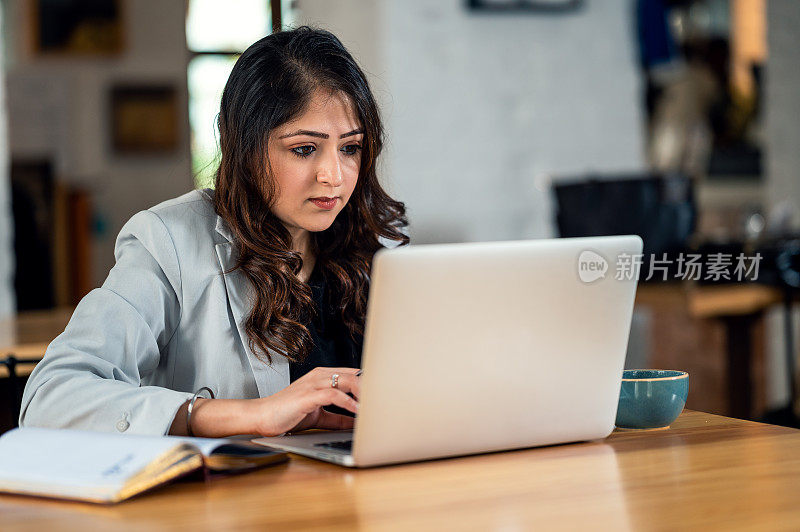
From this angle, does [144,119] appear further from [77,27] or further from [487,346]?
[487,346]

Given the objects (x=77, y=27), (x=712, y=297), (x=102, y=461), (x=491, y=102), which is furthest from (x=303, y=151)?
(x=77, y=27)

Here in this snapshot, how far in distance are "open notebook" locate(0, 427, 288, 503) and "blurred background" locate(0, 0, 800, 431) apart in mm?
558

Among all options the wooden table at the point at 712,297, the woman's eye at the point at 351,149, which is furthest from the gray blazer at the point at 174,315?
the wooden table at the point at 712,297

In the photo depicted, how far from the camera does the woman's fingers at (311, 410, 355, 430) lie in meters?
1.33

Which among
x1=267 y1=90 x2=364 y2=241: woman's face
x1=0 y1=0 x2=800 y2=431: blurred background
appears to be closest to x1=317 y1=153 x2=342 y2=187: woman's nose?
x1=267 y1=90 x2=364 y2=241: woman's face

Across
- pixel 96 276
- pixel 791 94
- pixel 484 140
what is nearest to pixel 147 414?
pixel 484 140

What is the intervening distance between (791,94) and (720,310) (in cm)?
166

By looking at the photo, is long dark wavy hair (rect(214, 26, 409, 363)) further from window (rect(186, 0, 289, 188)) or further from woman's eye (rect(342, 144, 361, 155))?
window (rect(186, 0, 289, 188))

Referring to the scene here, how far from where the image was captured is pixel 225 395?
1523 millimetres

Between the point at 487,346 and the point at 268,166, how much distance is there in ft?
2.18

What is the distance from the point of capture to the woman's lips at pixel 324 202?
1577mm

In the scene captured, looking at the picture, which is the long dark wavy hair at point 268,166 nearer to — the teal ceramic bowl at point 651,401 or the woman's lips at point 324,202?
the woman's lips at point 324,202

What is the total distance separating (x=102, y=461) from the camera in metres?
0.99

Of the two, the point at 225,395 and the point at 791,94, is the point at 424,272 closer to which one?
the point at 225,395
